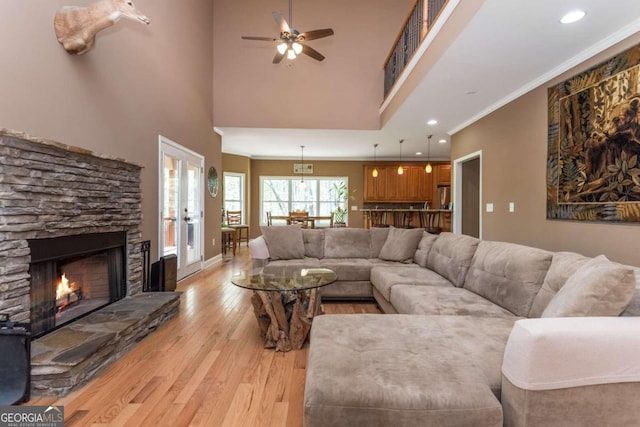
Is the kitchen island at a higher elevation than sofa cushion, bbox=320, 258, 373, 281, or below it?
higher

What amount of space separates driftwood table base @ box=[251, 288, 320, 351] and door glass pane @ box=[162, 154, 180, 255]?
7.66ft

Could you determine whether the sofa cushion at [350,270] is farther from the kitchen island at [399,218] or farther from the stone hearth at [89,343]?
the kitchen island at [399,218]

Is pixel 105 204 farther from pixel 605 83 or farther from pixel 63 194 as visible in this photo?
pixel 605 83

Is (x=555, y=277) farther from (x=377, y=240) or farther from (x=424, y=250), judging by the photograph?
(x=377, y=240)

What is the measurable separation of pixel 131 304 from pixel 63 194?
3.83 feet

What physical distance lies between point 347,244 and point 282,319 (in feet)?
6.57

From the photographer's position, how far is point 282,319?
2625mm

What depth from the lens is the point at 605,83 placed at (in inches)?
108

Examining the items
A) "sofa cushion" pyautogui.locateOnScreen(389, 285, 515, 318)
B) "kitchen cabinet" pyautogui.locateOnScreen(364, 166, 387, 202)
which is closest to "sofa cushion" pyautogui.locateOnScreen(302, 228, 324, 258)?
"sofa cushion" pyautogui.locateOnScreen(389, 285, 515, 318)

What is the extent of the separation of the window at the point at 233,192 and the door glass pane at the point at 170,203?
4.22 m

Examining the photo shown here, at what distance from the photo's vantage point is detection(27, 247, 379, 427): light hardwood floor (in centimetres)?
174

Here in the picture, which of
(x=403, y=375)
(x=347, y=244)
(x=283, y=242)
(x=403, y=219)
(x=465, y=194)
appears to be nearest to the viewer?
(x=403, y=375)

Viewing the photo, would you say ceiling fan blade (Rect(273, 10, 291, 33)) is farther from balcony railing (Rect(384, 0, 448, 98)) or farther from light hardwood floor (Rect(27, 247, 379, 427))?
light hardwood floor (Rect(27, 247, 379, 427))

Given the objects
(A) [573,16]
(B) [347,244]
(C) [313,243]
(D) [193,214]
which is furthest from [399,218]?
(A) [573,16]
